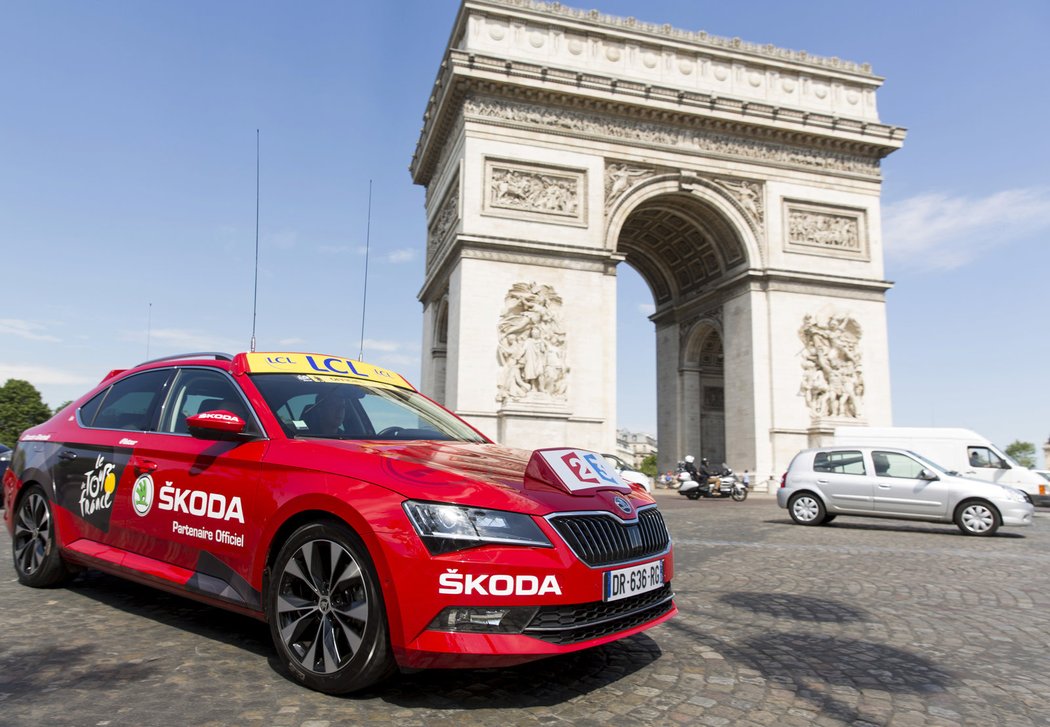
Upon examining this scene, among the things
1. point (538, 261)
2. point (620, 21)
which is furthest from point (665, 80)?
point (538, 261)

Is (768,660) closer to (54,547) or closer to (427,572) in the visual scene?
(427,572)

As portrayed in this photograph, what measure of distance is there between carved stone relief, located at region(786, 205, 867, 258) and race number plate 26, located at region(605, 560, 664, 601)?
22350mm

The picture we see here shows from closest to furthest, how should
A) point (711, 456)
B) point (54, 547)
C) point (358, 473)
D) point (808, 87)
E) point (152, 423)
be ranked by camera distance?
point (358, 473) → point (152, 423) → point (54, 547) → point (808, 87) → point (711, 456)

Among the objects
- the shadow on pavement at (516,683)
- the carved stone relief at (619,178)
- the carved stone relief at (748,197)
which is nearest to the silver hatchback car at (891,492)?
the shadow on pavement at (516,683)

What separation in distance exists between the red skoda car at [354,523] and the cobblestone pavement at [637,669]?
0.26 metres

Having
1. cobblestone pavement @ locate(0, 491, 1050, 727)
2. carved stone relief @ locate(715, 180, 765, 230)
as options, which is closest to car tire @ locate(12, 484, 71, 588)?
cobblestone pavement @ locate(0, 491, 1050, 727)

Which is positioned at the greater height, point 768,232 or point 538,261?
point 768,232

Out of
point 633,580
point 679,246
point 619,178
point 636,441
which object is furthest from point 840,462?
point 636,441

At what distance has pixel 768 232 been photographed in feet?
77.0

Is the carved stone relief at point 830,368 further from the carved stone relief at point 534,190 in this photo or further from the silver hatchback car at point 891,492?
the silver hatchback car at point 891,492

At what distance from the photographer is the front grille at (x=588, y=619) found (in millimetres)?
2721

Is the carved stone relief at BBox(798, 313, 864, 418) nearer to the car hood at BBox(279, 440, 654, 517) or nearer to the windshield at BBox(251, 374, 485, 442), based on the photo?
the windshield at BBox(251, 374, 485, 442)

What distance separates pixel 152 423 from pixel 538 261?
686 inches

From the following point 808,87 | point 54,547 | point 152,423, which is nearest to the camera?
point 152,423
